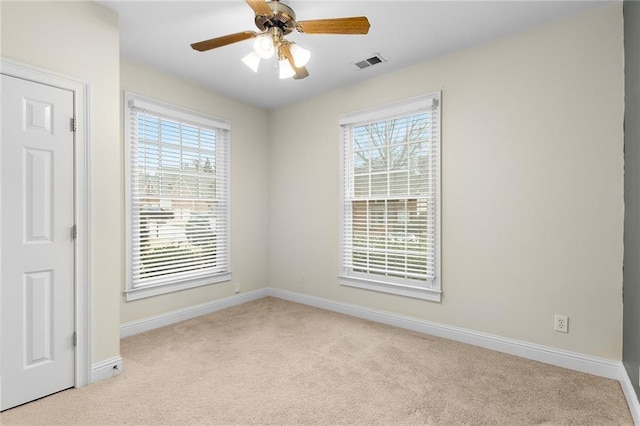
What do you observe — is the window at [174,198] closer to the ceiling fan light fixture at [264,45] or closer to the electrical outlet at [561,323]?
the ceiling fan light fixture at [264,45]

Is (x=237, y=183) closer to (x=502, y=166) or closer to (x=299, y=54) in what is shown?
(x=299, y=54)

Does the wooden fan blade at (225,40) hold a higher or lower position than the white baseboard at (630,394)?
higher

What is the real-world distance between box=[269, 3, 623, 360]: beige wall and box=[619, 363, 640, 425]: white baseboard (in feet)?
0.52

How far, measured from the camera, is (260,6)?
1905mm

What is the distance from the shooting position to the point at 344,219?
3.94 meters

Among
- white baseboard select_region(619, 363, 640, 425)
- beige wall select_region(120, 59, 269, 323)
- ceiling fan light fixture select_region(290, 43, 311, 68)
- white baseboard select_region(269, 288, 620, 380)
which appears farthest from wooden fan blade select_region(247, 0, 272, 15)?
white baseboard select_region(619, 363, 640, 425)

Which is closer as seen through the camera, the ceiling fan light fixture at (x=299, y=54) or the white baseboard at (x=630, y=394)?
the white baseboard at (x=630, y=394)

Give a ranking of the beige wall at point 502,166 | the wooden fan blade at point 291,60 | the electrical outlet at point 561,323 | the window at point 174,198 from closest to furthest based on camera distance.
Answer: the wooden fan blade at point 291,60, the beige wall at point 502,166, the electrical outlet at point 561,323, the window at point 174,198

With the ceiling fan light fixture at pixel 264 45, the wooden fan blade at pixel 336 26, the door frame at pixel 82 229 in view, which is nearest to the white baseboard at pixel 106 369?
the door frame at pixel 82 229

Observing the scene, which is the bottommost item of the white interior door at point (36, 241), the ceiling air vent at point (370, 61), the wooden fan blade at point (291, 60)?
the white interior door at point (36, 241)

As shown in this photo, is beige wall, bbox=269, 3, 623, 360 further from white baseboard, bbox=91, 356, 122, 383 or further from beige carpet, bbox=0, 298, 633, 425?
white baseboard, bbox=91, 356, 122, 383

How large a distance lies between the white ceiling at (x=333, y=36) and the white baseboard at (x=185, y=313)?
260 cm

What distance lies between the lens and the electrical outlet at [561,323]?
253 cm

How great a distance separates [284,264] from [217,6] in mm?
3130
